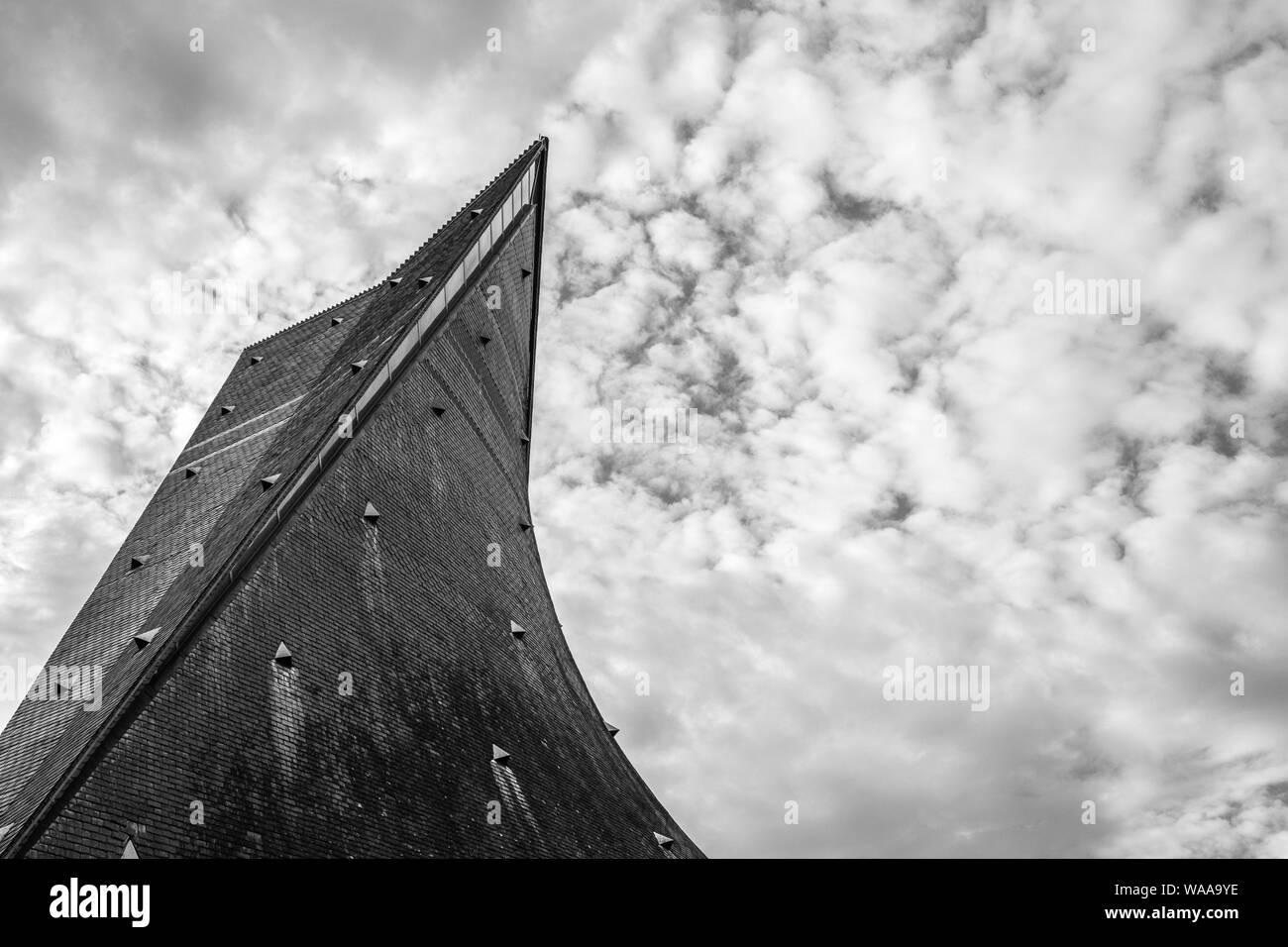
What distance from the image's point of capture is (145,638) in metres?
17.5

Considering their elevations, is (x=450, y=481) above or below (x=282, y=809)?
above

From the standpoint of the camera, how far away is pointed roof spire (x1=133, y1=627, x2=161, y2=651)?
17.2 metres

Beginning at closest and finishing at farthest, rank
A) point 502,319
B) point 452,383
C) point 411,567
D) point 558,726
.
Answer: point 411,567 < point 558,726 < point 452,383 < point 502,319

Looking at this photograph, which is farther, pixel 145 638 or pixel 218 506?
pixel 218 506

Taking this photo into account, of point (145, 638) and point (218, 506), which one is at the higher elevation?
point (218, 506)

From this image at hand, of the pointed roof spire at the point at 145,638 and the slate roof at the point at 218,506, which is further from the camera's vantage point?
the pointed roof spire at the point at 145,638

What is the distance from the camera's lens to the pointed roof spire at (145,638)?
17156mm

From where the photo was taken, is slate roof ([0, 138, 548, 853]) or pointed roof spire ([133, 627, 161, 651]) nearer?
slate roof ([0, 138, 548, 853])
